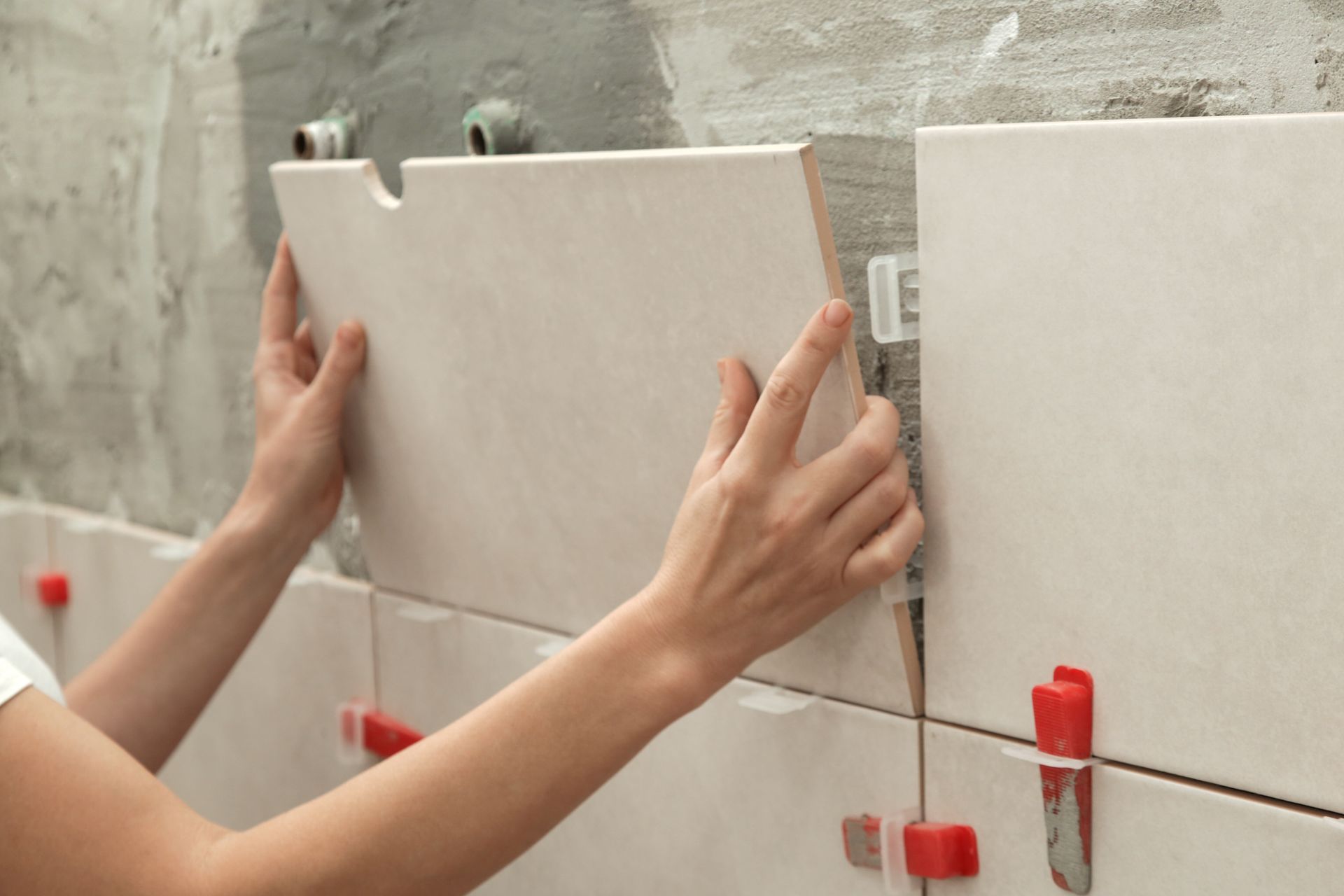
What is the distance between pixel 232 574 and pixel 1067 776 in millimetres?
751

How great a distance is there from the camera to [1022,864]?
0.82 meters

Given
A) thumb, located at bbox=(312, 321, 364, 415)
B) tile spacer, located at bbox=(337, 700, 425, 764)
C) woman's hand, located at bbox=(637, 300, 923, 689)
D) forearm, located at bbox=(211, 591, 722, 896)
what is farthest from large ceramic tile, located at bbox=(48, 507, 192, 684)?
woman's hand, located at bbox=(637, 300, 923, 689)

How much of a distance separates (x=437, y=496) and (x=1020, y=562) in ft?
1.80

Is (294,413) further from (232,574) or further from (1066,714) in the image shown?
(1066,714)

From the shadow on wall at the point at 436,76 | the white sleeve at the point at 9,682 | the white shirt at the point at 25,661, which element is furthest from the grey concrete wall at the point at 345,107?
the white sleeve at the point at 9,682

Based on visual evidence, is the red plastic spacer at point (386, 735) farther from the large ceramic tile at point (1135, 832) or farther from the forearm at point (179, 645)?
the large ceramic tile at point (1135, 832)

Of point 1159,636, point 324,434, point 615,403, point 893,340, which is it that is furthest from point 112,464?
point 1159,636

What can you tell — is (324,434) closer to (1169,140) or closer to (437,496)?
(437,496)

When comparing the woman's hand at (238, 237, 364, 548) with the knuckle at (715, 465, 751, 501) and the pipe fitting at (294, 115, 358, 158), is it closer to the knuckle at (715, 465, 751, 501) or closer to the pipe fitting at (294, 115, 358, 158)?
the pipe fitting at (294, 115, 358, 158)

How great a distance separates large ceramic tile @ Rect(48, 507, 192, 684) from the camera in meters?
1.56

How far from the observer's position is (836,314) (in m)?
0.73

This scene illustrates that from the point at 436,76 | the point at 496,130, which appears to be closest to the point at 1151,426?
the point at 496,130

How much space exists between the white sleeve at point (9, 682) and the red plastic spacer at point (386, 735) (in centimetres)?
48

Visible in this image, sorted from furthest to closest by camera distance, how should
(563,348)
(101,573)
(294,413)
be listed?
(101,573) < (294,413) < (563,348)
